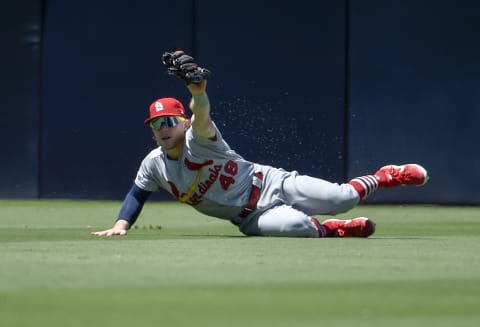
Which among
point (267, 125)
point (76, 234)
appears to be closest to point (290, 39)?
point (267, 125)

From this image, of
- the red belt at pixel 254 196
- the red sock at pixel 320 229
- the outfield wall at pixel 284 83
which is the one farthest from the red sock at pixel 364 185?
the outfield wall at pixel 284 83

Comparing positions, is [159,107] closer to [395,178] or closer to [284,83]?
[395,178]

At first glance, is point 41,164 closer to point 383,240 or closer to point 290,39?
point 290,39

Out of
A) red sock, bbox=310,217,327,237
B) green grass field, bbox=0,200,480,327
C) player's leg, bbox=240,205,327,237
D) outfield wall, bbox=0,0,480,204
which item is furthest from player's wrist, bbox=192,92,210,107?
outfield wall, bbox=0,0,480,204

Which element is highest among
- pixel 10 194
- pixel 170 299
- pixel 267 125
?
pixel 170 299

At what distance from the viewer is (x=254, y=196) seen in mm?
8570

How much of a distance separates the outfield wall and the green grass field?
598cm

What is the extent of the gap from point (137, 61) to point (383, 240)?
775 centimetres

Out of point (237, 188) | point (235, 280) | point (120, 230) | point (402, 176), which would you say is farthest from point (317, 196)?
point (235, 280)

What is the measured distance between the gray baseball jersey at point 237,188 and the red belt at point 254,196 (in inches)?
0.9

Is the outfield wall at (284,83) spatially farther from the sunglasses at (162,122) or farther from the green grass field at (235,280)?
the sunglasses at (162,122)

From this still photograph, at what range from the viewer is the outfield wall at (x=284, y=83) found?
50.2 feet

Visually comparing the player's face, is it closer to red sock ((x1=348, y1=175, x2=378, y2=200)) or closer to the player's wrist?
the player's wrist

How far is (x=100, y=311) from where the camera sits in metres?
4.41
